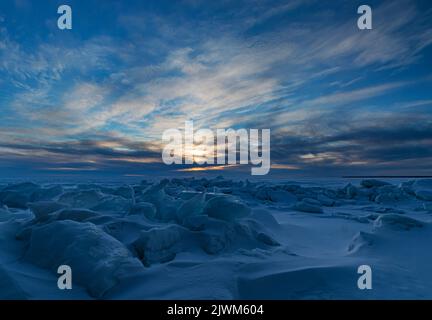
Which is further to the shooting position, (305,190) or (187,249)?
(305,190)

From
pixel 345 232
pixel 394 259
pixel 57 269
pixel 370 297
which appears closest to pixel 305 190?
pixel 345 232

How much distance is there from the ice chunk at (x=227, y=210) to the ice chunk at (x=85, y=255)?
181cm

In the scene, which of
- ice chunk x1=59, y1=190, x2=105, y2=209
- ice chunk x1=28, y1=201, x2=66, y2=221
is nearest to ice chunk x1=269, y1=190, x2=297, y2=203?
ice chunk x1=59, y1=190, x2=105, y2=209

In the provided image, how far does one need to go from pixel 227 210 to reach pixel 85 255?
2315 millimetres

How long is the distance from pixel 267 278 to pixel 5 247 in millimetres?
3337

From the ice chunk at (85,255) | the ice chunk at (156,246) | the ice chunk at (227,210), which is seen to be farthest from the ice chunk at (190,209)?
the ice chunk at (85,255)

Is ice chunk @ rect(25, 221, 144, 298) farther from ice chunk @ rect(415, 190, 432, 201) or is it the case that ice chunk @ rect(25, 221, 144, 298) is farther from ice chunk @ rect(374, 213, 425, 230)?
ice chunk @ rect(415, 190, 432, 201)

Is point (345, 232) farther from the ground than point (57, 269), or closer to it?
closer to it

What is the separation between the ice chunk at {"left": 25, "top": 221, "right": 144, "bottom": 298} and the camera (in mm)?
2508

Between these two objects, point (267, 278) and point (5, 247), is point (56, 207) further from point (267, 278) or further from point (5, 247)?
point (267, 278)

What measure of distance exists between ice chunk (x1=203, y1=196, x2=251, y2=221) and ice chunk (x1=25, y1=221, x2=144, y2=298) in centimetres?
181

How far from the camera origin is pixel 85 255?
2662mm

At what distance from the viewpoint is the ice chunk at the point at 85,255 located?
8.23 ft
